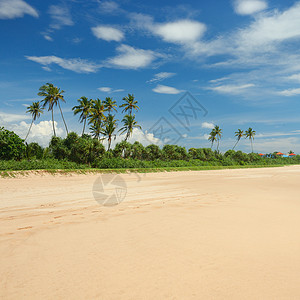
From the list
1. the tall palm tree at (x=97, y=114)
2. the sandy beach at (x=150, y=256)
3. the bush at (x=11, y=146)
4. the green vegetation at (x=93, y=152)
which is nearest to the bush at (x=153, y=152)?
the green vegetation at (x=93, y=152)

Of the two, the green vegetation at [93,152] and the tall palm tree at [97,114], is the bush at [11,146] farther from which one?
the tall palm tree at [97,114]

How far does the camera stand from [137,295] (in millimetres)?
2662

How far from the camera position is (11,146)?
30734 mm

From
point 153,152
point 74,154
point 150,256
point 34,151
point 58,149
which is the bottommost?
point 150,256

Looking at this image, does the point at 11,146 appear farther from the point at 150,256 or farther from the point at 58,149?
the point at 150,256

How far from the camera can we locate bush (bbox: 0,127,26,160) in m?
30.5

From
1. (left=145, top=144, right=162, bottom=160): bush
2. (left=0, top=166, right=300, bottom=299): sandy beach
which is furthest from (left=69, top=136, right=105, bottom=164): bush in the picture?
(left=0, top=166, right=300, bottom=299): sandy beach

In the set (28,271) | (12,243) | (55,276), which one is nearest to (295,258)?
(55,276)

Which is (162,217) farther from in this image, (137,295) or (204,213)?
(137,295)

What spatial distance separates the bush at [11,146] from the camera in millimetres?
30531

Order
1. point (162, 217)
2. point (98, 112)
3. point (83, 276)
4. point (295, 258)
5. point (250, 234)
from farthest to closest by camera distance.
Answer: point (98, 112) < point (162, 217) < point (250, 234) < point (295, 258) < point (83, 276)

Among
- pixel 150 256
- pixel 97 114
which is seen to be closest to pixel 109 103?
pixel 97 114

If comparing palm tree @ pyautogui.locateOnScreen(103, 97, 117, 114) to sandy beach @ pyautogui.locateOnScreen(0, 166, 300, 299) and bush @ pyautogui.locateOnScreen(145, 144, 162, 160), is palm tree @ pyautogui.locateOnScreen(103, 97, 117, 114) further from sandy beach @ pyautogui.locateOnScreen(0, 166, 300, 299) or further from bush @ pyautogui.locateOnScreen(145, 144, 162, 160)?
sandy beach @ pyautogui.locateOnScreen(0, 166, 300, 299)

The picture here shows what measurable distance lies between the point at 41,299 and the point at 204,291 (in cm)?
187
